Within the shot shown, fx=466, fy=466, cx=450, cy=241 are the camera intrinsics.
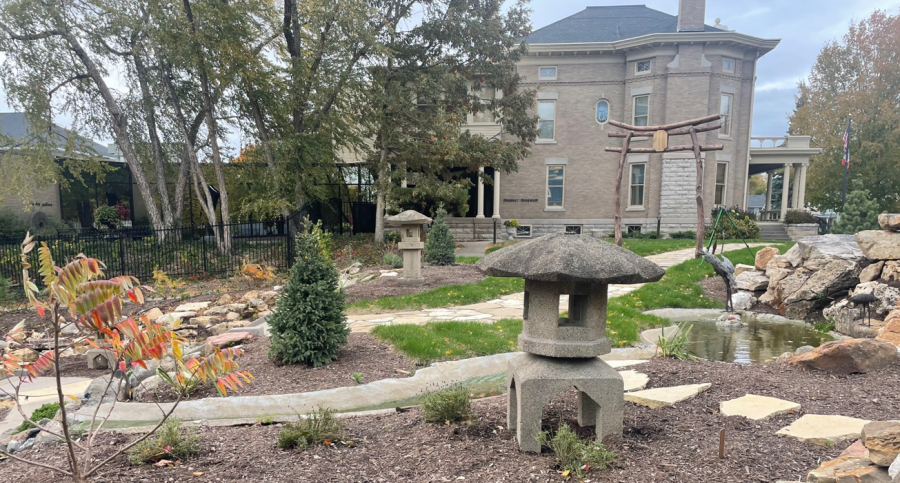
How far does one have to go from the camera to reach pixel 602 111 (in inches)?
881

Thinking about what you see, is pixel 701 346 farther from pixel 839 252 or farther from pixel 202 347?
pixel 202 347

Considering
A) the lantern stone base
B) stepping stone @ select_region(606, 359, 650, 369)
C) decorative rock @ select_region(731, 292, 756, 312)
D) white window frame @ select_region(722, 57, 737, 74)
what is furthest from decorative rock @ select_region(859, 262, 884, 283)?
white window frame @ select_region(722, 57, 737, 74)

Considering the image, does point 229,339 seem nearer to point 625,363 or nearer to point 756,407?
point 625,363

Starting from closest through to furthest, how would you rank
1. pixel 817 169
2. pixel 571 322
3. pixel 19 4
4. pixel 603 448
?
pixel 603 448 → pixel 571 322 → pixel 19 4 → pixel 817 169

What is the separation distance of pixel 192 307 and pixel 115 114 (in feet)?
33.3

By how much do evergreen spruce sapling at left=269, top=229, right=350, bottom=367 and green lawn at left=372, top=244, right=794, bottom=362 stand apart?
3.32 feet

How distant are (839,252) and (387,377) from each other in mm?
7927

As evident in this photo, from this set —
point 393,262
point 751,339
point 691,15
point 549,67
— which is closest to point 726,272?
point 751,339

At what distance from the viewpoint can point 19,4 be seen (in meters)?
12.6

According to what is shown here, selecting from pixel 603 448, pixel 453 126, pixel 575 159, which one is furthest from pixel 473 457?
pixel 575 159

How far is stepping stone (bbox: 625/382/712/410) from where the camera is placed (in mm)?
3690

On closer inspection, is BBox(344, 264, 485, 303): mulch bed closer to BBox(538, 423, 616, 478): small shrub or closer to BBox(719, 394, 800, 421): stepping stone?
BBox(719, 394, 800, 421): stepping stone

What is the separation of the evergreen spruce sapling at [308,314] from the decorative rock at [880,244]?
8.11m

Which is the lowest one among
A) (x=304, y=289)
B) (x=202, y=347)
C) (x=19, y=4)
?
(x=202, y=347)
